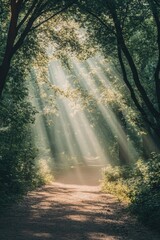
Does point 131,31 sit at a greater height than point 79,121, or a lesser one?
lesser

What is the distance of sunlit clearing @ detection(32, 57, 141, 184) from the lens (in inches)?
1036

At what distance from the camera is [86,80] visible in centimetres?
3325

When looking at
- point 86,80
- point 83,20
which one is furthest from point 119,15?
point 86,80

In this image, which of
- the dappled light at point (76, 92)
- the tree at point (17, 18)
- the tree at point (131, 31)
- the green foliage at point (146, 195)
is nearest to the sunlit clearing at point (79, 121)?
the dappled light at point (76, 92)

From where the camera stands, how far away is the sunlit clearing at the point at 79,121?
26312mm

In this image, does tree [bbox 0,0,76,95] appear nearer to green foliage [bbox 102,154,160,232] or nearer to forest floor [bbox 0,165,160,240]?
forest floor [bbox 0,165,160,240]

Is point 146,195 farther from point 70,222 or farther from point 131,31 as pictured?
point 131,31

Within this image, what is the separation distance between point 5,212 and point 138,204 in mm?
5334

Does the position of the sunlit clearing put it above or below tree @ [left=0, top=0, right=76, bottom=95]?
above

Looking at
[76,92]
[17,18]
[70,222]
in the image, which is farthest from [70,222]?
[76,92]

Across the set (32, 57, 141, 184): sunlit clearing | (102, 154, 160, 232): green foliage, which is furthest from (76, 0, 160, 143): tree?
(32, 57, 141, 184): sunlit clearing

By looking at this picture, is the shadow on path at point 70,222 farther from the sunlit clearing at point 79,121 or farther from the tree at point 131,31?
the sunlit clearing at point 79,121

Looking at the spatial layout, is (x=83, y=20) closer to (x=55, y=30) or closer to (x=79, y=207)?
(x=55, y=30)

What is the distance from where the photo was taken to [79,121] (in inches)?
2388
